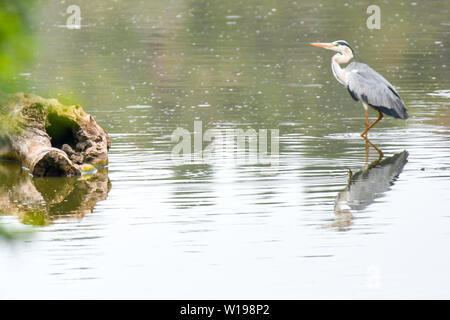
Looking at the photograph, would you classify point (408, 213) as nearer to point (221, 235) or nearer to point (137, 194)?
point (221, 235)

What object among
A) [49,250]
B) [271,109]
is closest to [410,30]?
[271,109]

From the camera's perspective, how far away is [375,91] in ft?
44.5

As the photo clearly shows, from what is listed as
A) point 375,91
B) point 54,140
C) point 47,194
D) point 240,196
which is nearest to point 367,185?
point 240,196

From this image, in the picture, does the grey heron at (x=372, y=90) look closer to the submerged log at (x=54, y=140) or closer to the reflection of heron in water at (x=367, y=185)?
the reflection of heron in water at (x=367, y=185)

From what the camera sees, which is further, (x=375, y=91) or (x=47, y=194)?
(x=375, y=91)

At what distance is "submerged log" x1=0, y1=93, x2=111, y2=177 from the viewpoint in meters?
11.0

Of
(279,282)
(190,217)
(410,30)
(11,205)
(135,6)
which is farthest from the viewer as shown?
(135,6)

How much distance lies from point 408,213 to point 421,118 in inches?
267

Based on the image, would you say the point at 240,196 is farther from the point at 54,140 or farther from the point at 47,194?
the point at 54,140

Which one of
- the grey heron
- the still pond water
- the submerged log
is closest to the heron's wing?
the grey heron

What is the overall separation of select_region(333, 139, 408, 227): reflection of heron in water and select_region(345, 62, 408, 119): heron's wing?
111cm

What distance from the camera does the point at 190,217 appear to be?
348 inches

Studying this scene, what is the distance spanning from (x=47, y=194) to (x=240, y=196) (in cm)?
235

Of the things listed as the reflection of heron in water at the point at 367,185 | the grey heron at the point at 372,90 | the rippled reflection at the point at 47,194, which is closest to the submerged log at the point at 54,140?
the rippled reflection at the point at 47,194
